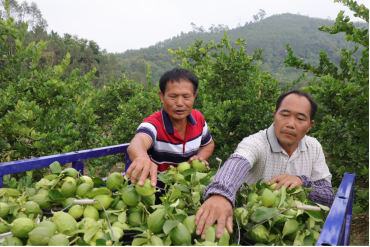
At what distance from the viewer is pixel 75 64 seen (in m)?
30.5

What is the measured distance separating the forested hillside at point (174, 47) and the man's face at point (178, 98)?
299 inches

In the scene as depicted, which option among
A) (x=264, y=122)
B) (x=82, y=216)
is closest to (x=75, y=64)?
(x=264, y=122)

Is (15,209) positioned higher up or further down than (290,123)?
further down

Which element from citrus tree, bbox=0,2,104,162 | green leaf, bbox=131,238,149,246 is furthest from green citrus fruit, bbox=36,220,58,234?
citrus tree, bbox=0,2,104,162

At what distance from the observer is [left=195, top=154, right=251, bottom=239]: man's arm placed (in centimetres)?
111

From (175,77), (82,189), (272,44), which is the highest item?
(272,44)

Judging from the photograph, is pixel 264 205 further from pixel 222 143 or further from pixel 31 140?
pixel 222 143

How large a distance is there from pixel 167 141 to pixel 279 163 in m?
0.90

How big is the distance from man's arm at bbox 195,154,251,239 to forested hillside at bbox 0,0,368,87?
851 centimetres

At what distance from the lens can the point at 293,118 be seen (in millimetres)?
1676

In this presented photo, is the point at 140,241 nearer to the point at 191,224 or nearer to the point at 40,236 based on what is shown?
the point at 191,224

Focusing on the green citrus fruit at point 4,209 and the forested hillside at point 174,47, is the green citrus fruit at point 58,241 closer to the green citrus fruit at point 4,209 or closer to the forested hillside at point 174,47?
the green citrus fruit at point 4,209

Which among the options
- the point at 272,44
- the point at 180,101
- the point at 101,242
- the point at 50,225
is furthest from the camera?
the point at 272,44

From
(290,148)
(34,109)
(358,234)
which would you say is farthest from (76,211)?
(358,234)
